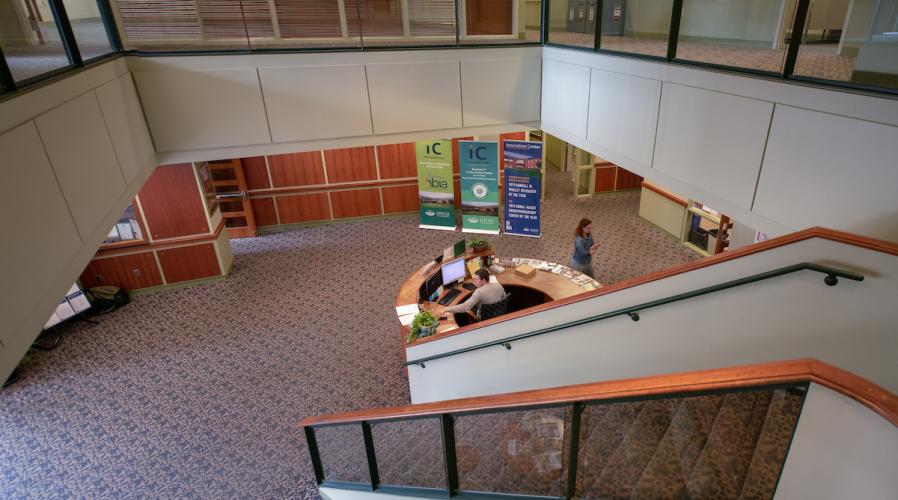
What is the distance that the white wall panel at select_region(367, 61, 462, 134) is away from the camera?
634 centimetres

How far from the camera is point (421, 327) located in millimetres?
5570

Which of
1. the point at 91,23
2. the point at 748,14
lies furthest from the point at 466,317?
the point at 91,23

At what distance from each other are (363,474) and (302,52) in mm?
4951

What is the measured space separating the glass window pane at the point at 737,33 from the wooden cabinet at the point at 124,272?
29.1ft

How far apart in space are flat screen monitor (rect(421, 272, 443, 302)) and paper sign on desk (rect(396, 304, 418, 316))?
0.38m

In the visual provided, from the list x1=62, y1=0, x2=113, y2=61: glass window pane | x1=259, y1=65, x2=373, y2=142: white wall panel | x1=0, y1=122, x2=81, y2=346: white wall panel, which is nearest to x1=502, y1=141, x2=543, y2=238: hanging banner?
x1=259, y1=65, x2=373, y2=142: white wall panel

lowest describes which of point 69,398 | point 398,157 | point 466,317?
point 69,398

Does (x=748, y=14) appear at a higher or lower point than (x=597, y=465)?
higher

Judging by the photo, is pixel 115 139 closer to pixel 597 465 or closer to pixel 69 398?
pixel 69 398

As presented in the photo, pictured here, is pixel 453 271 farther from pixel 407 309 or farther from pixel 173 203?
pixel 173 203

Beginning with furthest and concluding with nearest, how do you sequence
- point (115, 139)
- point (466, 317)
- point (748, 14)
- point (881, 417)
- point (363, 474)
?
point (466, 317) → point (115, 139) → point (363, 474) → point (748, 14) → point (881, 417)

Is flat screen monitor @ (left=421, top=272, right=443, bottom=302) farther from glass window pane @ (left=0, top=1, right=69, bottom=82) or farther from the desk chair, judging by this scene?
glass window pane @ (left=0, top=1, right=69, bottom=82)

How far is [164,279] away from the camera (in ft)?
28.3

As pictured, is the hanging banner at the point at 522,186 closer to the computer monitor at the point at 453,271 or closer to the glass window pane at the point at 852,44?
the computer monitor at the point at 453,271
